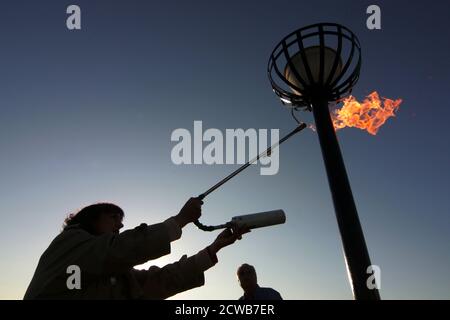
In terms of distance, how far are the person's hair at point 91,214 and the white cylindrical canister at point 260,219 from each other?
130 cm

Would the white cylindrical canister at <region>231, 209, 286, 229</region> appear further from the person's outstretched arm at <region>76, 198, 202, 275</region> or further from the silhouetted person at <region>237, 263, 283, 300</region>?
the silhouetted person at <region>237, 263, 283, 300</region>

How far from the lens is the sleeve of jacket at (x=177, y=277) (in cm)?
354

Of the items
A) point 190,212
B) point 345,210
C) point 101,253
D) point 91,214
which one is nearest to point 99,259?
point 101,253

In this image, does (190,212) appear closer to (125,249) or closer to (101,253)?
(125,249)

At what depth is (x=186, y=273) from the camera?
3.57 meters

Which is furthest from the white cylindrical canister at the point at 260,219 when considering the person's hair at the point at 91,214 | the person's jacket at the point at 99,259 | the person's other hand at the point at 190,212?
the person's hair at the point at 91,214

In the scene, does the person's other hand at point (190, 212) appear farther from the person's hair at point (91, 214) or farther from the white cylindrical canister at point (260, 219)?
the person's hair at point (91, 214)

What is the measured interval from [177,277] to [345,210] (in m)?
1.96

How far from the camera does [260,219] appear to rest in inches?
135

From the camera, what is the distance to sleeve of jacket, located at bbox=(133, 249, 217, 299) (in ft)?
11.6

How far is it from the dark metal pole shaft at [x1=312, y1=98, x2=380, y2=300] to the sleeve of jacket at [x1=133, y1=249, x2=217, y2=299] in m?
1.47

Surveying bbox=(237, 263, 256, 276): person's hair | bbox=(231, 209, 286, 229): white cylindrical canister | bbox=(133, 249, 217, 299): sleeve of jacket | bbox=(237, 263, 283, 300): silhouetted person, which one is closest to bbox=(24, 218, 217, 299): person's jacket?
bbox=(133, 249, 217, 299): sleeve of jacket
